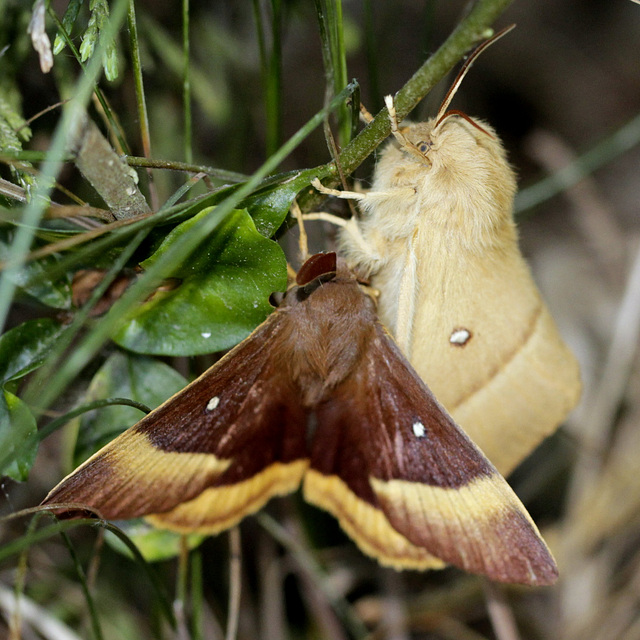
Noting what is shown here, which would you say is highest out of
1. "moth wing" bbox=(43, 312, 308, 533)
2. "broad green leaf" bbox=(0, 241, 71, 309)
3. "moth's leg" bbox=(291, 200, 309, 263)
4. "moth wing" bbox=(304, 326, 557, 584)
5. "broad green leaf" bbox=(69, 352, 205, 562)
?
"broad green leaf" bbox=(0, 241, 71, 309)

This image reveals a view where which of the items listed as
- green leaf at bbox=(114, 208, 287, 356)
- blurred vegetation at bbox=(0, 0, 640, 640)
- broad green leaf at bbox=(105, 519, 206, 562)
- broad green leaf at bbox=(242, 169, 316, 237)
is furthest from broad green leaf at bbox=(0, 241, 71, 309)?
broad green leaf at bbox=(105, 519, 206, 562)

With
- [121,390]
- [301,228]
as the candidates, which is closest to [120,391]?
[121,390]

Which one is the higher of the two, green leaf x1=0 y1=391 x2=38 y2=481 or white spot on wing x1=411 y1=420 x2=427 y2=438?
green leaf x1=0 y1=391 x2=38 y2=481

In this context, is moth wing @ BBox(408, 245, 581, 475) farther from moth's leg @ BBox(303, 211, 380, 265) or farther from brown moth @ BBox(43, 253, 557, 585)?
brown moth @ BBox(43, 253, 557, 585)

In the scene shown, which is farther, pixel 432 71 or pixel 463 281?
pixel 463 281

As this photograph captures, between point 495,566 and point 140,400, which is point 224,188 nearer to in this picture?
point 140,400

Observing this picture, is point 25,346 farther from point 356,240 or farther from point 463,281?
point 463,281

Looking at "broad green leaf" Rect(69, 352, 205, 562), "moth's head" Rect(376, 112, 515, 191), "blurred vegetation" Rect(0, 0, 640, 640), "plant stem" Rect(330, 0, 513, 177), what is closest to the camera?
"plant stem" Rect(330, 0, 513, 177)
